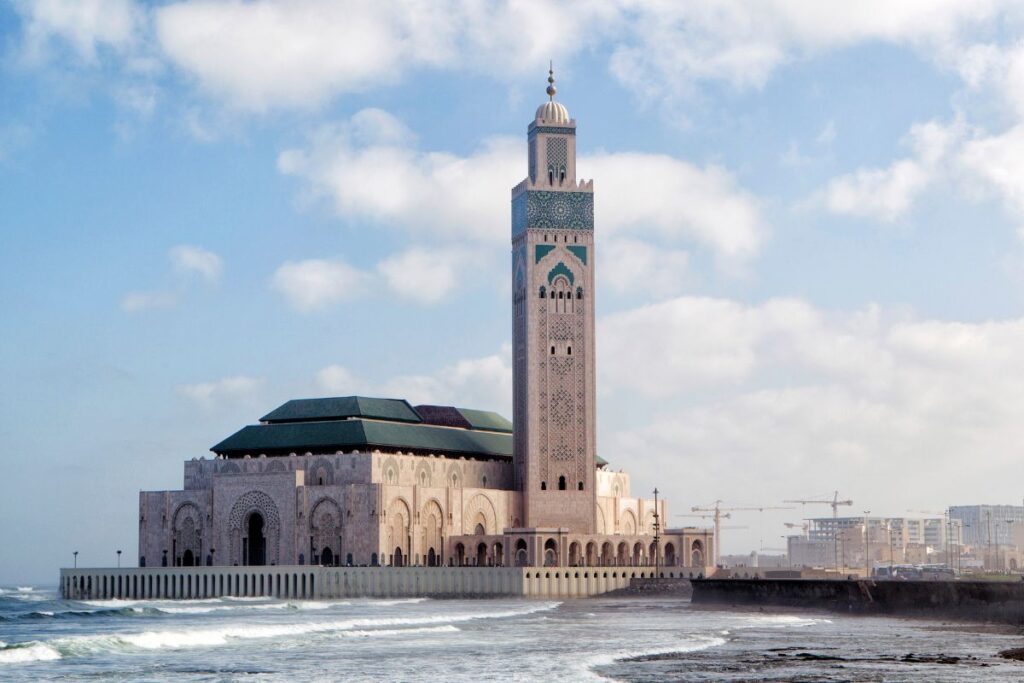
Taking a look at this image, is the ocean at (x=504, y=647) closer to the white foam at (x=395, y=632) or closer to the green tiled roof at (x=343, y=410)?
the white foam at (x=395, y=632)

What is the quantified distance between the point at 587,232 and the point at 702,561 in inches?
988

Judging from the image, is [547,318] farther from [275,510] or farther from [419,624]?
[419,624]

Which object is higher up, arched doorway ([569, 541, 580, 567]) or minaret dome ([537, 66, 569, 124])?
minaret dome ([537, 66, 569, 124])

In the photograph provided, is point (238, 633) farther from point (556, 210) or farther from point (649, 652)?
point (556, 210)

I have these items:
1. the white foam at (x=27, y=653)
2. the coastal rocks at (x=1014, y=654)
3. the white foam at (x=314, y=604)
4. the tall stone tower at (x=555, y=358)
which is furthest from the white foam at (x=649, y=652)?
the tall stone tower at (x=555, y=358)

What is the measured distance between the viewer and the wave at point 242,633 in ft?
171

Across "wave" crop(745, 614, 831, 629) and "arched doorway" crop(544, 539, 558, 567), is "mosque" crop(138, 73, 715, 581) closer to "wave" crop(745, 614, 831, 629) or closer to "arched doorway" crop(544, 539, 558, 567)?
"arched doorway" crop(544, 539, 558, 567)

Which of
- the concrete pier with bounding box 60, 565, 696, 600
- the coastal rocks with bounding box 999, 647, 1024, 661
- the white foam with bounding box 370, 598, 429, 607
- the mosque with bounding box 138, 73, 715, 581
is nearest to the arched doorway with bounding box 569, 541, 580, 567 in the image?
the mosque with bounding box 138, 73, 715, 581

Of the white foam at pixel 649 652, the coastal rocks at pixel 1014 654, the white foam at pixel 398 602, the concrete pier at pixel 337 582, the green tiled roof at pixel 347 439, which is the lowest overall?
the white foam at pixel 398 602

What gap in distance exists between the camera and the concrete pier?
10094cm

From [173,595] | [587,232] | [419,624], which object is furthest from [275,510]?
[419,624]

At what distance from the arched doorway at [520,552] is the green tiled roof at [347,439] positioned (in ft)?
33.5

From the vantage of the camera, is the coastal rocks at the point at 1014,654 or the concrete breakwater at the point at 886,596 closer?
the coastal rocks at the point at 1014,654

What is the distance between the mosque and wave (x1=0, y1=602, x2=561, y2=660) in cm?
3275
